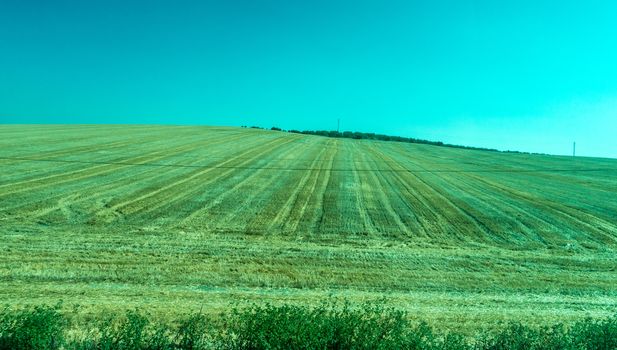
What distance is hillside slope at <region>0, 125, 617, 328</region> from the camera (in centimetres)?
898

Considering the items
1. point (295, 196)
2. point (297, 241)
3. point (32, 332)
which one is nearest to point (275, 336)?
point (32, 332)

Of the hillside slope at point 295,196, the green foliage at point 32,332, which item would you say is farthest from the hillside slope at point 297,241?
the green foliage at point 32,332

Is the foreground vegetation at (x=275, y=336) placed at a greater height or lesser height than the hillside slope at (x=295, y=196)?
lesser

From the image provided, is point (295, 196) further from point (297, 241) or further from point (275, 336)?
point (275, 336)

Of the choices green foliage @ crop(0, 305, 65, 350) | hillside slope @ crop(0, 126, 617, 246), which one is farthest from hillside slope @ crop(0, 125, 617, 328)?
green foliage @ crop(0, 305, 65, 350)

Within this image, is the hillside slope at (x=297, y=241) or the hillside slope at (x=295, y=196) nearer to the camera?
the hillside slope at (x=297, y=241)

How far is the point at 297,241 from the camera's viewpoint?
1300 centimetres

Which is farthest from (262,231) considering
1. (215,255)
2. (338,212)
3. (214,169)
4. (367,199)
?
(214,169)

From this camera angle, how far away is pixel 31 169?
Answer: 23094 mm

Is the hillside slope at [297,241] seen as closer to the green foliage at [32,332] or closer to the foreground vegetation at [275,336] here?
the foreground vegetation at [275,336]

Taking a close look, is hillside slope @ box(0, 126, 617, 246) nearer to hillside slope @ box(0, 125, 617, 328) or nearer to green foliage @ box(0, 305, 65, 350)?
hillside slope @ box(0, 125, 617, 328)

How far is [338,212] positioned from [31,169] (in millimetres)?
14834

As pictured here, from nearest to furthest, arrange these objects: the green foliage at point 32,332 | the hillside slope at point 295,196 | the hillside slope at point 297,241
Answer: the green foliage at point 32,332, the hillside slope at point 297,241, the hillside slope at point 295,196

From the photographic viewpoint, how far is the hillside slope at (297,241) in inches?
354
